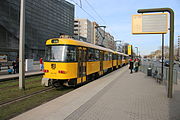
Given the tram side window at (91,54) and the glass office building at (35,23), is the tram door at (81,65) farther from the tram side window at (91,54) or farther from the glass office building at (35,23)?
the glass office building at (35,23)

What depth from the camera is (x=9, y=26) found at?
3947 centimetres

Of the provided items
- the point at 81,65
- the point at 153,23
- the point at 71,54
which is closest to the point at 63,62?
the point at 71,54

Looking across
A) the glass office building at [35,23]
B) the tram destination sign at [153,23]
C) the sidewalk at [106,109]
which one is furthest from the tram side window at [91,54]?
the glass office building at [35,23]

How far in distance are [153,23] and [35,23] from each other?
46484mm

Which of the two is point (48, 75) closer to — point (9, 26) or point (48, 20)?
point (9, 26)

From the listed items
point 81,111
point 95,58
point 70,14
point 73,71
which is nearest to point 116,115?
point 81,111

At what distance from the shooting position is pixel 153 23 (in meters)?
7.60

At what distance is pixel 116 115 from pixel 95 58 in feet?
25.3

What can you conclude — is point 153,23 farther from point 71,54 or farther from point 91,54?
point 91,54

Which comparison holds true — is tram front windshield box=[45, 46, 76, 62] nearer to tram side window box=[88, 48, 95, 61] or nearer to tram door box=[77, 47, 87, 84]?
tram door box=[77, 47, 87, 84]

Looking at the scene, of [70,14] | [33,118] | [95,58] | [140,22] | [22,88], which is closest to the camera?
[33,118]

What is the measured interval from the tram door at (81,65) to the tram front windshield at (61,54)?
67cm

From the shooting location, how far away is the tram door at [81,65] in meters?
9.16

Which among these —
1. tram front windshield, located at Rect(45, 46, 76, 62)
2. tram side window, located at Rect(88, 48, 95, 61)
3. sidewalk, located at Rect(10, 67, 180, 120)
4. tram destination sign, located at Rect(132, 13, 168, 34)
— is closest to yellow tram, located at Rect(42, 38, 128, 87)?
tram front windshield, located at Rect(45, 46, 76, 62)
